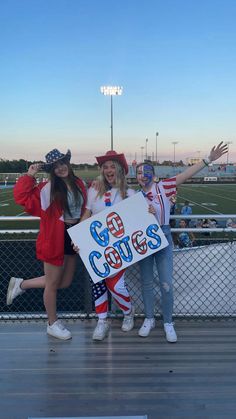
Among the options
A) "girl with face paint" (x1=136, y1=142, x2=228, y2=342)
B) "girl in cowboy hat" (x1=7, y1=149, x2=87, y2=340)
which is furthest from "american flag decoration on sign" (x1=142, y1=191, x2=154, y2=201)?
"girl in cowboy hat" (x1=7, y1=149, x2=87, y2=340)

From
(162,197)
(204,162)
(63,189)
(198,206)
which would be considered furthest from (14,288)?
(198,206)

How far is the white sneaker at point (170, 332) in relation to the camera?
3486mm

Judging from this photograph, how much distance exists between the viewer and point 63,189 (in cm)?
339

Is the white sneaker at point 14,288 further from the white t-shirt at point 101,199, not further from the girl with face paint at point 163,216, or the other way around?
the girl with face paint at point 163,216

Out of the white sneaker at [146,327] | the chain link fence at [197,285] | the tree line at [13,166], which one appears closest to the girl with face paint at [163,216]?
the white sneaker at [146,327]

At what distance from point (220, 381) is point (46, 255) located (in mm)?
1678

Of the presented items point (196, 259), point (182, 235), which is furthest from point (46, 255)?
point (182, 235)

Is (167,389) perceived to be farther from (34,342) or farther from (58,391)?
(34,342)

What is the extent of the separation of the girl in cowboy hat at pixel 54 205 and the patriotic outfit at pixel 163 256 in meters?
0.64

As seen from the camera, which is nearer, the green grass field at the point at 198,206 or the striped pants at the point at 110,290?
the striped pants at the point at 110,290

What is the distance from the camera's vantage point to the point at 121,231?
3508 mm

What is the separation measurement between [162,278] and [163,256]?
20 centimetres

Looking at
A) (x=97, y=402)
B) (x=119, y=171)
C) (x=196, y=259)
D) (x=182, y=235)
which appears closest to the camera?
(x=97, y=402)

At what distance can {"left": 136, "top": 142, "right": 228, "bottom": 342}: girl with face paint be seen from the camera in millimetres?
3494
